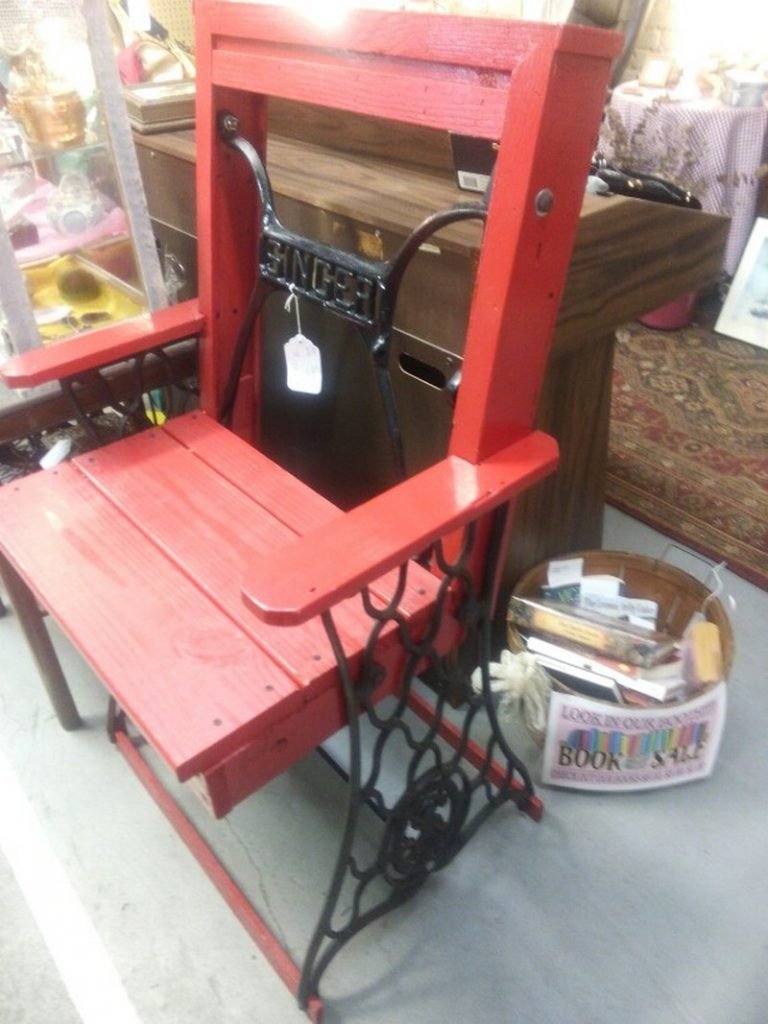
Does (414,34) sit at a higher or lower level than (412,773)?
higher

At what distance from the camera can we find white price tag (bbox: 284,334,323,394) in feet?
3.82

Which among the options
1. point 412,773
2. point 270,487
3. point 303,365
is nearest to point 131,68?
point 303,365

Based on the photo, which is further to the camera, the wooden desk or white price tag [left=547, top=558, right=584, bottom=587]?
white price tag [left=547, top=558, right=584, bottom=587]

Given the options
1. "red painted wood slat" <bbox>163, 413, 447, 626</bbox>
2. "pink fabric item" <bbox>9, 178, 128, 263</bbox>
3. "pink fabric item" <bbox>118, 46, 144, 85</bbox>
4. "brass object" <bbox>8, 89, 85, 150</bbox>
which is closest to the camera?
"red painted wood slat" <bbox>163, 413, 447, 626</bbox>

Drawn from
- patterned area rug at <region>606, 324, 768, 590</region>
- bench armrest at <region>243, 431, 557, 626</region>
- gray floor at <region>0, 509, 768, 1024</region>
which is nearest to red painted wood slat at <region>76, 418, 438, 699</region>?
bench armrest at <region>243, 431, 557, 626</region>

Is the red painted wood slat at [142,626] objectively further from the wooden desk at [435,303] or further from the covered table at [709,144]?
the covered table at [709,144]

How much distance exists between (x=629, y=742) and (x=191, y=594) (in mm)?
731

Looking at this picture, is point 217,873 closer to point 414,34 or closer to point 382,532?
point 382,532

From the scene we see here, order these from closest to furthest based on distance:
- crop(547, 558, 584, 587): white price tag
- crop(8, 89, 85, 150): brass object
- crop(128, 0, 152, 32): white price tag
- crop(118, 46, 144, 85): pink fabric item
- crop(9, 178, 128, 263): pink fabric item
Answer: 1. crop(8, 89, 85, 150): brass object
2. crop(9, 178, 128, 263): pink fabric item
3. crop(547, 558, 584, 587): white price tag
4. crop(118, 46, 144, 85): pink fabric item
5. crop(128, 0, 152, 32): white price tag

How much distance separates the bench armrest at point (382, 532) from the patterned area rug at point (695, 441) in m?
1.04

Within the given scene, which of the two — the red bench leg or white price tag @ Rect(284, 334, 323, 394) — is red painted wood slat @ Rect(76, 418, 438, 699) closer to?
white price tag @ Rect(284, 334, 323, 394)

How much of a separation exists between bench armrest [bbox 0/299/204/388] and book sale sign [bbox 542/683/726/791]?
2.78ft

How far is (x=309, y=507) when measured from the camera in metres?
1.11

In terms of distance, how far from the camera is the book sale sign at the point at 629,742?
1164 mm
